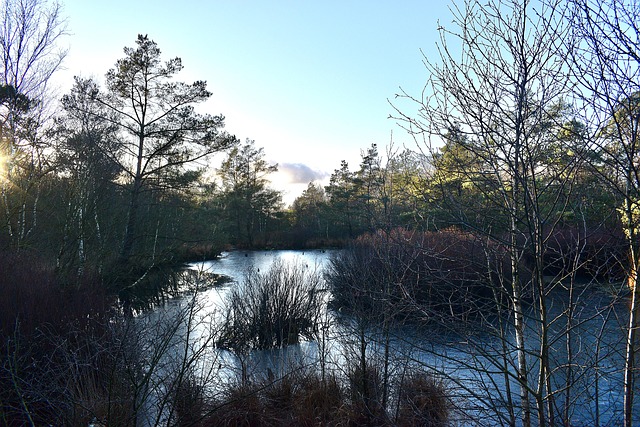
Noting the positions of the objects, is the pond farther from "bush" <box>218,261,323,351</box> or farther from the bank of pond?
"bush" <box>218,261,323,351</box>

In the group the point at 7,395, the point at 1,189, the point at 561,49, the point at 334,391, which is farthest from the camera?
the point at 1,189

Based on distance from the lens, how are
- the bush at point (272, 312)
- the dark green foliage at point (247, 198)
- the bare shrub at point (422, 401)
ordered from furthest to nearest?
the dark green foliage at point (247, 198)
the bush at point (272, 312)
the bare shrub at point (422, 401)

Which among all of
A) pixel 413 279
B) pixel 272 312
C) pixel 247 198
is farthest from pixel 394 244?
pixel 247 198

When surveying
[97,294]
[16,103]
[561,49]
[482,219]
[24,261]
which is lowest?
[97,294]

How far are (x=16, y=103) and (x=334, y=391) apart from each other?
1208cm

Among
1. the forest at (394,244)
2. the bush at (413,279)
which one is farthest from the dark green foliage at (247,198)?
the bush at (413,279)

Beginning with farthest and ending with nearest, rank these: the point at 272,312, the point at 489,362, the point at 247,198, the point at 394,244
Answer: the point at 247,198
the point at 272,312
the point at 489,362
the point at 394,244

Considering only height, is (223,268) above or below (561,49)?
below

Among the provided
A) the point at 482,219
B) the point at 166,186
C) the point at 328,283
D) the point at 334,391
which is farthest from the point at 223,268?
the point at 482,219

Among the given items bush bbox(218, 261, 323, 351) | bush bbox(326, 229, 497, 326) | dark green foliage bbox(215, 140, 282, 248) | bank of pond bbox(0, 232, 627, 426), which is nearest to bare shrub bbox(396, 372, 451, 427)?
bank of pond bbox(0, 232, 627, 426)

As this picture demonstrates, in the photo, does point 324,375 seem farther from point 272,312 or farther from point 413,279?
point 272,312

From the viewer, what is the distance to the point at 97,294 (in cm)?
844

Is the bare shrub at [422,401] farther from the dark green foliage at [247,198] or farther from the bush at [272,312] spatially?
the dark green foliage at [247,198]

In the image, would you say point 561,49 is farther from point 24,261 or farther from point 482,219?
point 24,261
